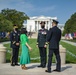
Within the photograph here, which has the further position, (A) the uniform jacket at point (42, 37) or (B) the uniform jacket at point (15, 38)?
(B) the uniform jacket at point (15, 38)

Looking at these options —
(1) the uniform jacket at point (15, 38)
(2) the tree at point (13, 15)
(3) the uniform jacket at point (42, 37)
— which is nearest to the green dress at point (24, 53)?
(3) the uniform jacket at point (42, 37)

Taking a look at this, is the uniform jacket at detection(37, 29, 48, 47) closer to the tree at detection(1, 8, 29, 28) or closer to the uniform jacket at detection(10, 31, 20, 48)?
the uniform jacket at detection(10, 31, 20, 48)

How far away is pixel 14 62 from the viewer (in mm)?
13352

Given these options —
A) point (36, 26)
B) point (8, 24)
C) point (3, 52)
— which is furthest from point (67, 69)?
point (36, 26)

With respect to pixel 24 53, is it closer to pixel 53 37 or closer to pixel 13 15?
pixel 53 37

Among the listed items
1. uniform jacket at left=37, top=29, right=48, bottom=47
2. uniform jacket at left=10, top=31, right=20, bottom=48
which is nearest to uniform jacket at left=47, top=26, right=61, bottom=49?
uniform jacket at left=37, top=29, right=48, bottom=47

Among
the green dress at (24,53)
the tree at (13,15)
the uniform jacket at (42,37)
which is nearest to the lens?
the green dress at (24,53)

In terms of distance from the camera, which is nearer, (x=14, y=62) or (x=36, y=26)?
(x=14, y=62)

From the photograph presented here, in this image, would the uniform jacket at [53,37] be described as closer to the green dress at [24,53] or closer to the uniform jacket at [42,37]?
the green dress at [24,53]

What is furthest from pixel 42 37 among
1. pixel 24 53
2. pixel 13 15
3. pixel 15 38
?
pixel 13 15

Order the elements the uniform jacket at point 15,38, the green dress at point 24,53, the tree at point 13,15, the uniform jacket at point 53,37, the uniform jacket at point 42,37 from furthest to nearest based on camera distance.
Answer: the tree at point 13,15 → the uniform jacket at point 15,38 → the uniform jacket at point 42,37 → the green dress at point 24,53 → the uniform jacket at point 53,37

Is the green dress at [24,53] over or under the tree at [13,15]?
under

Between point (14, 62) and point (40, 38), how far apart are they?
1.63m

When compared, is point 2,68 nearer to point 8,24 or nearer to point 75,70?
point 75,70
